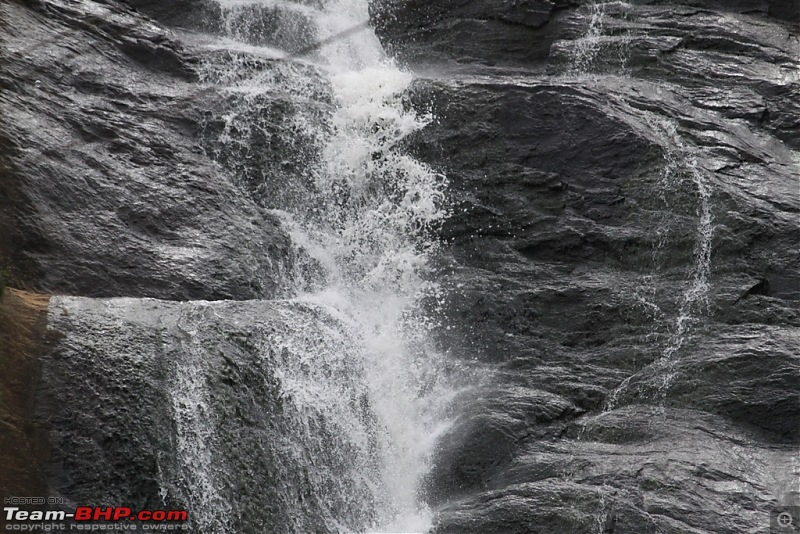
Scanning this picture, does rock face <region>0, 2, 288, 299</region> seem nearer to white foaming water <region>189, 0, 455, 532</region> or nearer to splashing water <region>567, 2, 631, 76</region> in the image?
white foaming water <region>189, 0, 455, 532</region>

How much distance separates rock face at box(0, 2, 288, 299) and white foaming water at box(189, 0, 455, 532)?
719 mm

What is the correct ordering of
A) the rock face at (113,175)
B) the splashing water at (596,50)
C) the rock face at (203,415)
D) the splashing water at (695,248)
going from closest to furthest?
the rock face at (203,415), the rock face at (113,175), the splashing water at (695,248), the splashing water at (596,50)

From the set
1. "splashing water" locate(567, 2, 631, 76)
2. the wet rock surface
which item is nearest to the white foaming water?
the wet rock surface

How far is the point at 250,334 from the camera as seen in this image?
8984 mm

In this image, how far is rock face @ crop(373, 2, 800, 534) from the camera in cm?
903

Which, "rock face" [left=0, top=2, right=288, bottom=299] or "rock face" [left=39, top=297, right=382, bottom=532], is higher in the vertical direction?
"rock face" [left=0, top=2, right=288, bottom=299]

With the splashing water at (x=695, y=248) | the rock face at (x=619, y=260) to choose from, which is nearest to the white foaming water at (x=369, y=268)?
the rock face at (x=619, y=260)

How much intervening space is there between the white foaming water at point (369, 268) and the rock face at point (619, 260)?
14.1 inches

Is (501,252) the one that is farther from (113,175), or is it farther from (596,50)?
(113,175)

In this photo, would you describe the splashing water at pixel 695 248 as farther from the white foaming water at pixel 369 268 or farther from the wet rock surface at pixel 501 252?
the white foaming water at pixel 369 268

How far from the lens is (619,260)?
440 inches

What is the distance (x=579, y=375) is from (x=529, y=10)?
641 centimetres

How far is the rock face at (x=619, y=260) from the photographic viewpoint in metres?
9.03

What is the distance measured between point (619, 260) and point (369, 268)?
3147 mm
